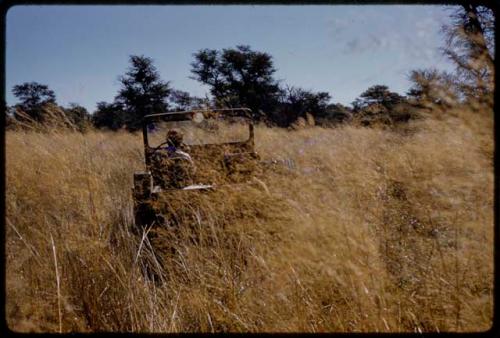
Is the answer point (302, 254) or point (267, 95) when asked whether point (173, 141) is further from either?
point (267, 95)

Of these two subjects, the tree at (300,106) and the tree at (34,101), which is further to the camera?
the tree at (300,106)

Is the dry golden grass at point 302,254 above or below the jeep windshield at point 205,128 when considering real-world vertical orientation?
below

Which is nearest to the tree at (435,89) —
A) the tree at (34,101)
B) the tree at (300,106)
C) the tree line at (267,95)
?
the tree line at (267,95)

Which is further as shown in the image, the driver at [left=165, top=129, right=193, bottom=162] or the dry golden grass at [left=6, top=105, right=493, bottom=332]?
the driver at [left=165, top=129, right=193, bottom=162]

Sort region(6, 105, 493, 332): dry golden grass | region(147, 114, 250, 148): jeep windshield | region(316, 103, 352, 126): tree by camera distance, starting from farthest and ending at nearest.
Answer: region(147, 114, 250, 148): jeep windshield
region(316, 103, 352, 126): tree
region(6, 105, 493, 332): dry golden grass

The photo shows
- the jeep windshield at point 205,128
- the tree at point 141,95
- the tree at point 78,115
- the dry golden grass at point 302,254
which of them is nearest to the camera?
the dry golden grass at point 302,254

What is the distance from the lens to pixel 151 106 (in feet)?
36.2

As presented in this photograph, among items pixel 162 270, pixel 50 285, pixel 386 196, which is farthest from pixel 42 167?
pixel 386 196

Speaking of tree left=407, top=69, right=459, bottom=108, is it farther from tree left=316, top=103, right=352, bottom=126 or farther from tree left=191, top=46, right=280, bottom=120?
tree left=191, top=46, right=280, bottom=120

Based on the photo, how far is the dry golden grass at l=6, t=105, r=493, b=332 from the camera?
167 centimetres

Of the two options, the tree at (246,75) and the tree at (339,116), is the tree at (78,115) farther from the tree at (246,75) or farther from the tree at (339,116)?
the tree at (246,75)

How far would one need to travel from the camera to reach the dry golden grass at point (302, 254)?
1673 millimetres

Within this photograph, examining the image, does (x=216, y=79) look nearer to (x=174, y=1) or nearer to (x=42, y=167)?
(x=42, y=167)

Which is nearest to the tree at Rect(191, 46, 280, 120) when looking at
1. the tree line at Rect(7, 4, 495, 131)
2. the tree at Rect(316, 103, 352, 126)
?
the tree line at Rect(7, 4, 495, 131)
